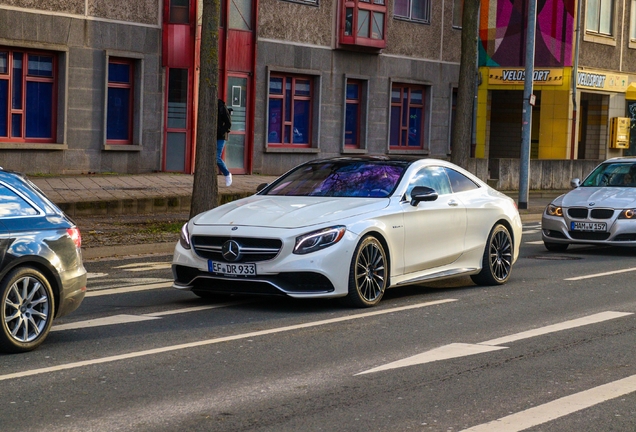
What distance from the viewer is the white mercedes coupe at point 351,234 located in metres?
9.15

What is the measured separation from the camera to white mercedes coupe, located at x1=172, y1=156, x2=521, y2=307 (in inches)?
360

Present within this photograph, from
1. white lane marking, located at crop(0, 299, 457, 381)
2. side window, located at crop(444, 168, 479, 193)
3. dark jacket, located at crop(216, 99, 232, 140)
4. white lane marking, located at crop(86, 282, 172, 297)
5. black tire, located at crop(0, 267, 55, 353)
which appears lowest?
white lane marking, located at crop(86, 282, 172, 297)

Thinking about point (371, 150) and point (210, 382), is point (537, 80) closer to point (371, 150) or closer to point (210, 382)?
point (371, 150)

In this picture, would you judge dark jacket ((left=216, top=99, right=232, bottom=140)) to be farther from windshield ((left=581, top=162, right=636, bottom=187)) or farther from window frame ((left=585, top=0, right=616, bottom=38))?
window frame ((left=585, top=0, right=616, bottom=38))

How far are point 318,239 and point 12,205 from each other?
2.75 metres

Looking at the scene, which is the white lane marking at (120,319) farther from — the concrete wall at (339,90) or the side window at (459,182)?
the concrete wall at (339,90)

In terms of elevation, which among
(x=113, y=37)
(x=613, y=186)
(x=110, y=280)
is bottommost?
(x=110, y=280)

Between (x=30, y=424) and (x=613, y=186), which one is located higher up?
(x=613, y=186)

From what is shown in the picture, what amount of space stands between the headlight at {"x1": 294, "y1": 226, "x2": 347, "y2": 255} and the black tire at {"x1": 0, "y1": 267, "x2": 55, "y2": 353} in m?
2.32

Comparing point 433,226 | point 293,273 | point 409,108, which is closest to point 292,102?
point 409,108

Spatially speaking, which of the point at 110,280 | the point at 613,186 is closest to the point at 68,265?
the point at 110,280

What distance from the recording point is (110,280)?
11766 millimetres

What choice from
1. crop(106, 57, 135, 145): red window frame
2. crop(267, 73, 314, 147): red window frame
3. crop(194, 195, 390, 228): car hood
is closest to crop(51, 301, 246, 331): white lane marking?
crop(194, 195, 390, 228): car hood

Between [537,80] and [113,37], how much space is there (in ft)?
53.4
